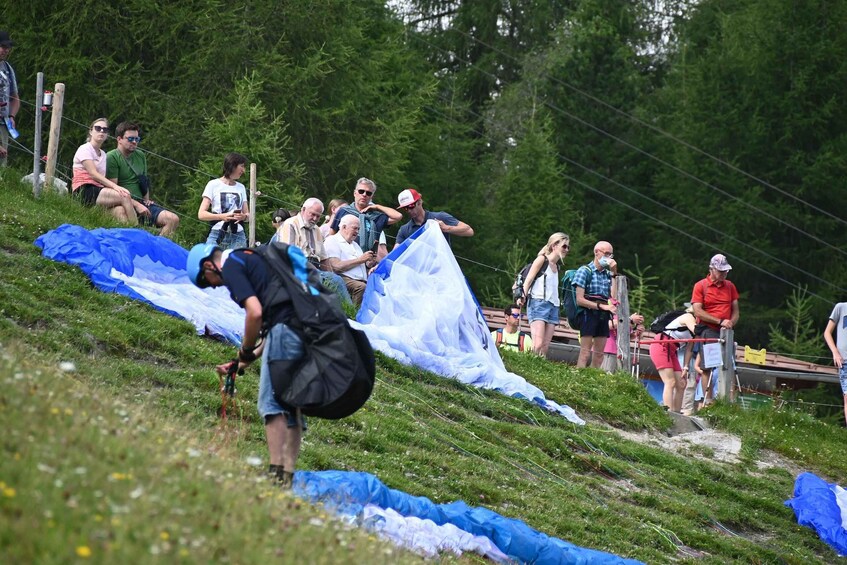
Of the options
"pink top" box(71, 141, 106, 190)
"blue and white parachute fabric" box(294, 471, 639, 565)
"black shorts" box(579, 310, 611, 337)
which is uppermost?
"pink top" box(71, 141, 106, 190)

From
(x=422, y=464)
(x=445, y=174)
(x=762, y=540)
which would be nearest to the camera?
(x=422, y=464)

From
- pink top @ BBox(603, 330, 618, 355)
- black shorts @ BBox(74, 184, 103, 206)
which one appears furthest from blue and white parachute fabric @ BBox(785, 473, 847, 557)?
black shorts @ BBox(74, 184, 103, 206)

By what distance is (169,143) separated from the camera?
26.6 m

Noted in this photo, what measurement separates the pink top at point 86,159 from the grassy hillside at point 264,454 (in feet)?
1.20

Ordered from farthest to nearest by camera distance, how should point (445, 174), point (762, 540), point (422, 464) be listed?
1. point (445, 174)
2. point (762, 540)
3. point (422, 464)

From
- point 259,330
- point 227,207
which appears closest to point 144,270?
point 227,207

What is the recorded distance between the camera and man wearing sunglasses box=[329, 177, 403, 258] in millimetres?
16547

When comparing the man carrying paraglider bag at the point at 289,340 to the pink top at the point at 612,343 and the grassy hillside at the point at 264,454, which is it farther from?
the pink top at the point at 612,343

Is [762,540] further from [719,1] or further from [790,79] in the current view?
[719,1]

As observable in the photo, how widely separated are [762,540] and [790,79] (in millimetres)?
27411

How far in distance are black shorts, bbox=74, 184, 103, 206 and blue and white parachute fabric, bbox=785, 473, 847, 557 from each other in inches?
340

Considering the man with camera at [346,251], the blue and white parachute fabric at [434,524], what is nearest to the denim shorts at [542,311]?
the man with camera at [346,251]

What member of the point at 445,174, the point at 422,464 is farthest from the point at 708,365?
the point at 445,174

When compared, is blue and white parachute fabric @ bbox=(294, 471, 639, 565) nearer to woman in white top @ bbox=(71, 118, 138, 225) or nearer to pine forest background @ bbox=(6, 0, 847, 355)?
woman in white top @ bbox=(71, 118, 138, 225)
